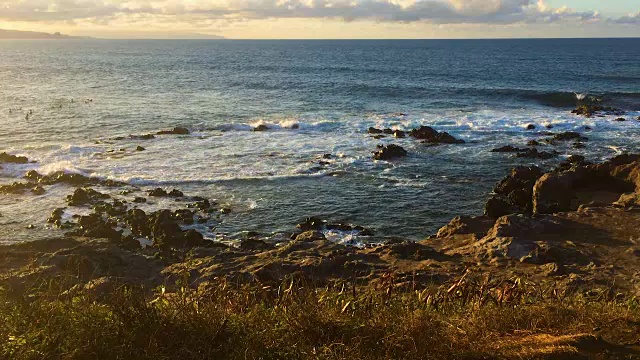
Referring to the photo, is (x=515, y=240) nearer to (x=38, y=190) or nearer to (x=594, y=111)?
(x=38, y=190)

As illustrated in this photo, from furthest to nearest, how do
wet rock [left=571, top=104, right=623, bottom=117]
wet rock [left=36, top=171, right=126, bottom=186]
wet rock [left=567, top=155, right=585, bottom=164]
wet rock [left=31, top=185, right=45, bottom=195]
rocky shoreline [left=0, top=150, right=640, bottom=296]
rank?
wet rock [left=571, top=104, right=623, bottom=117] < wet rock [left=567, top=155, right=585, bottom=164] < wet rock [left=36, top=171, right=126, bottom=186] < wet rock [left=31, top=185, right=45, bottom=195] < rocky shoreline [left=0, top=150, right=640, bottom=296]

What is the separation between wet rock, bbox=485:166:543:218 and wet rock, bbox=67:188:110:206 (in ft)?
59.4

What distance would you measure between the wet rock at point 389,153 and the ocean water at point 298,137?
61cm

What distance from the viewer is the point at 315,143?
37.8 m

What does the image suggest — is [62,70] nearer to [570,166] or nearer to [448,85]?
[448,85]

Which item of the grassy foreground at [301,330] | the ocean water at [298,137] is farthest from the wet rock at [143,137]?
the grassy foreground at [301,330]

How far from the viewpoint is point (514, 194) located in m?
24.3

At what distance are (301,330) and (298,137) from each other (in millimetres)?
34700

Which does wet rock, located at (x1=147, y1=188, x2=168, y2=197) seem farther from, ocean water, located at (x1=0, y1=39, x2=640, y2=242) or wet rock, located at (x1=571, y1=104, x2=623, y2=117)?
wet rock, located at (x1=571, y1=104, x2=623, y2=117)

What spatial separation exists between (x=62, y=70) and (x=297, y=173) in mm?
84924

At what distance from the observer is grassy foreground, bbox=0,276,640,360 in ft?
17.9

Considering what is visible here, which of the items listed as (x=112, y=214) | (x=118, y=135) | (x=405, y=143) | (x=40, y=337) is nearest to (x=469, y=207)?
(x=405, y=143)

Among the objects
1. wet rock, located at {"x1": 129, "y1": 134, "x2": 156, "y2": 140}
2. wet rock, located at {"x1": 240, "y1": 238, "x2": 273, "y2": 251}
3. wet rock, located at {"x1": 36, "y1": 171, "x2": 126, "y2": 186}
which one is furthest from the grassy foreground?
wet rock, located at {"x1": 129, "y1": 134, "x2": 156, "y2": 140}

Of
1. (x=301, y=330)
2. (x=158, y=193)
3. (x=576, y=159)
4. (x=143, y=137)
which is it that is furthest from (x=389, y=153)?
(x=301, y=330)
